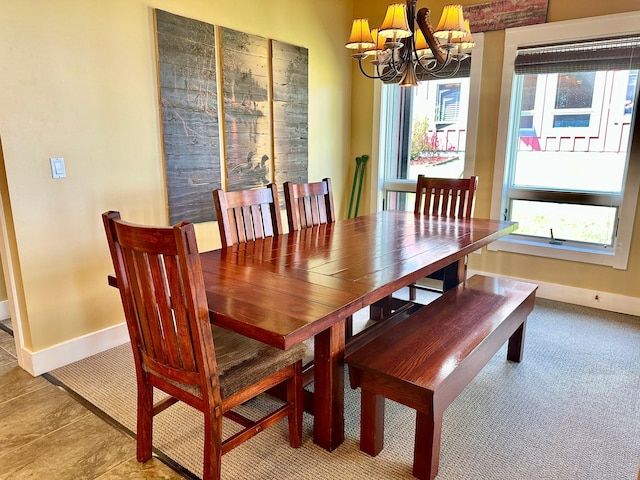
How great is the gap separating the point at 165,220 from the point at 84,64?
1015 mm

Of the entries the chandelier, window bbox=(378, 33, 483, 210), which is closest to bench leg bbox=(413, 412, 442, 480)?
the chandelier

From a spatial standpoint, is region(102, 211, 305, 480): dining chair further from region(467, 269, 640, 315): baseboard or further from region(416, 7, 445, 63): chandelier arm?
region(467, 269, 640, 315): baseboard

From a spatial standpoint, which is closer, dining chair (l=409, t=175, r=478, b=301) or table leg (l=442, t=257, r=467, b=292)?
table leg (l=442, t=257, r=467, b=292)

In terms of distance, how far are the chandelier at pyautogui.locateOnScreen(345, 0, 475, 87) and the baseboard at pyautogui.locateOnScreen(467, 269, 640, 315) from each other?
7.15ft

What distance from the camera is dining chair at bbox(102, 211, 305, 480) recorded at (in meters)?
1.28

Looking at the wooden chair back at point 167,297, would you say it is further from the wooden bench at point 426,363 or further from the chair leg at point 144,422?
the wooden bench at point 426,363

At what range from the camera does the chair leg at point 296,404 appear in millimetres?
1753

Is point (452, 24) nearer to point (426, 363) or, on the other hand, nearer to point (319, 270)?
point (319, 270)

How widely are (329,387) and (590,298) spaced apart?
270 centimetres

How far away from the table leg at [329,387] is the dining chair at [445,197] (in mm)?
1539

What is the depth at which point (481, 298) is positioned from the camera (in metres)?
2.36

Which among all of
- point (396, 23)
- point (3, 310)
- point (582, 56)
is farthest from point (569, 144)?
point (3, 310)

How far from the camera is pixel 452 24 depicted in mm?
2121

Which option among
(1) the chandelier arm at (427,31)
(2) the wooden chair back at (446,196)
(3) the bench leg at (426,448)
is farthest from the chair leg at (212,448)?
(2) the wooden chair back at (446,196)
